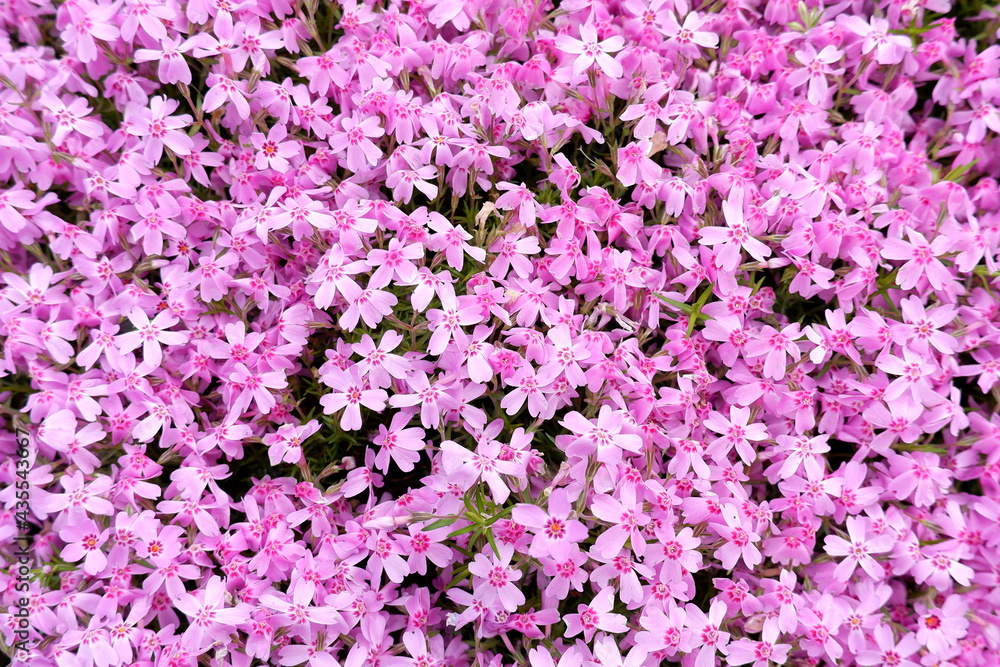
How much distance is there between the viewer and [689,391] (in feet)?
5.31

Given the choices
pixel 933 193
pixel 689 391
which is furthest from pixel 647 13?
pixel 689 391

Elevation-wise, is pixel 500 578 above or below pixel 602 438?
below

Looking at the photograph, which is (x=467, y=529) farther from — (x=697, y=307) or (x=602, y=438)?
(x=697, y=307)

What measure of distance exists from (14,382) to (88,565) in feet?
2.03

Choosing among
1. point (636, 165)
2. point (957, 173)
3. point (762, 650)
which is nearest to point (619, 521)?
point (762, 650)

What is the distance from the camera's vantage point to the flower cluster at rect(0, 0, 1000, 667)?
1559 mm

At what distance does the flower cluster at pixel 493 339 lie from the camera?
1559 mm

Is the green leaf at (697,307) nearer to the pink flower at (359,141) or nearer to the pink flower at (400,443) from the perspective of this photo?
the pink flower at (400,443)

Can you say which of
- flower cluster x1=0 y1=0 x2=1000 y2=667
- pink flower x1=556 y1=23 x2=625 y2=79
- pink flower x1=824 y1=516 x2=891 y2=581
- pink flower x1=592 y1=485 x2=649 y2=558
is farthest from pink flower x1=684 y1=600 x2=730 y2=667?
pink flower x1=556 y1=23 x2=625 y2=79

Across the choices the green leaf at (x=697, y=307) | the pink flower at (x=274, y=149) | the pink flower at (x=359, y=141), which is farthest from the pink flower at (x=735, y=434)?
the pink flower at (x=274, y=149)

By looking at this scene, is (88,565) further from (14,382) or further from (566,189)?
(566,189)

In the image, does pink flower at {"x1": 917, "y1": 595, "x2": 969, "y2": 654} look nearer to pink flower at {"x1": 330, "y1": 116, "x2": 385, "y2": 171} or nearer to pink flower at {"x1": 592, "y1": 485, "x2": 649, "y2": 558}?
pink flower at {"x1": 592, "y1": 485, "x2": 649, "y2": 558}

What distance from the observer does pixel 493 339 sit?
5.57 ft

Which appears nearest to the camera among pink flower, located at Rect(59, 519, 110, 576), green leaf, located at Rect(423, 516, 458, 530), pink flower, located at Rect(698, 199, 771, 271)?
green leaf, located at Rect(423, 516, 458, 530)
